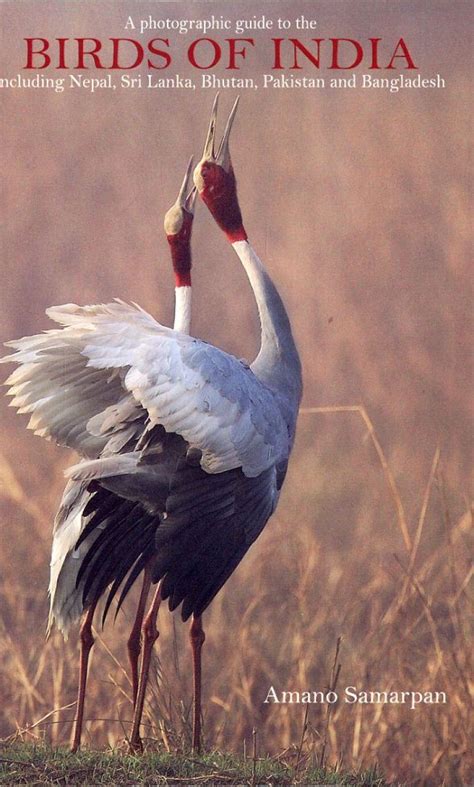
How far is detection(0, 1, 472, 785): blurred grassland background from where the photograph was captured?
475 centimetres

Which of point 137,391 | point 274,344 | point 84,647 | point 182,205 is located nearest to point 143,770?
point 84,647

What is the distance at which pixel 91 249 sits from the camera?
490 cm

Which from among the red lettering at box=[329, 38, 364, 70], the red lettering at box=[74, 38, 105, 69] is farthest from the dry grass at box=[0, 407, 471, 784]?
the red lettering at box=[74, 38, 105, 69]

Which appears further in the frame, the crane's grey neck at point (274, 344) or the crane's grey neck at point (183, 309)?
the crane's grey neck at point (183, 309)

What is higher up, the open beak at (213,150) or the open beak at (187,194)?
the open beak at (213,150)

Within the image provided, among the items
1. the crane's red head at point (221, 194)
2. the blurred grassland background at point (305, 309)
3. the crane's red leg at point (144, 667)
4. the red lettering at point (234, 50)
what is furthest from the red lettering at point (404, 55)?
the crane's red leg at point (144, 667)

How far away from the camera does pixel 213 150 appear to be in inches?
184

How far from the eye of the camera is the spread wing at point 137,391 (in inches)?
147

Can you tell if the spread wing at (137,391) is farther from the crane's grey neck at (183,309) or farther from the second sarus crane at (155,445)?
the crane's grey neck at (183,309)

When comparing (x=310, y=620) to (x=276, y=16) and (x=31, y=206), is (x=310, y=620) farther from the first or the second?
Answer: (x=276, y=16)

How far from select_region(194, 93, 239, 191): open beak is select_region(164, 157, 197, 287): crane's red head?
0.16m

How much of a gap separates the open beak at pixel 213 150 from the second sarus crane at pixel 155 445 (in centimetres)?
79

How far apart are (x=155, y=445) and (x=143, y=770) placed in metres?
1.04

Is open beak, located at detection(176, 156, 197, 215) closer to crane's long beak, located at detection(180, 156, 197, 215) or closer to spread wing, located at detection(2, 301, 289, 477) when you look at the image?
crane's long beak, located at detection(180, 156, 197, 215)
